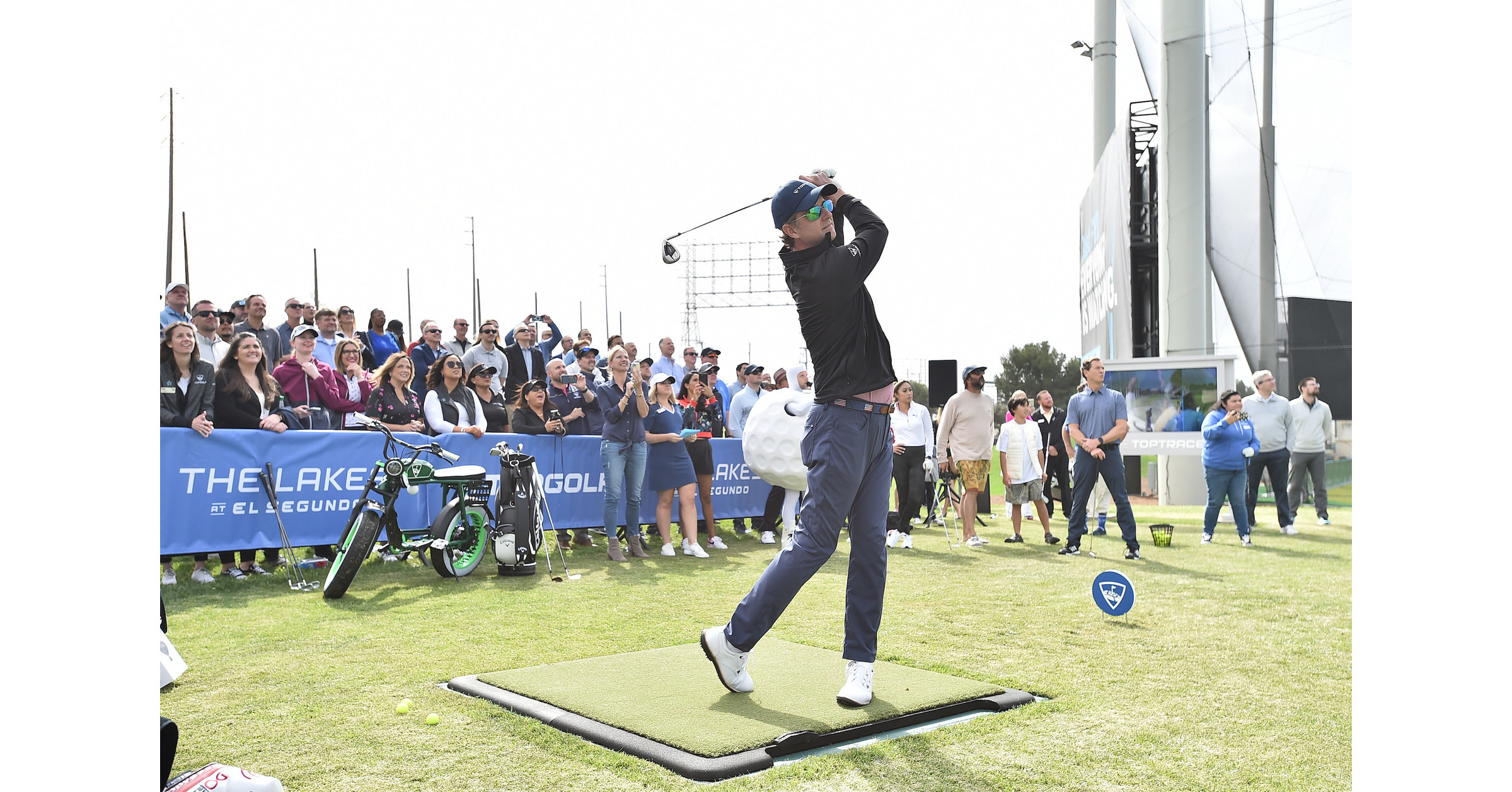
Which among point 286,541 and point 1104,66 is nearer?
point 286,541

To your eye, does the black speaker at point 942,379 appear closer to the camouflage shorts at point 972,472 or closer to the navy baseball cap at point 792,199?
the camouflage shorts at point 972,472

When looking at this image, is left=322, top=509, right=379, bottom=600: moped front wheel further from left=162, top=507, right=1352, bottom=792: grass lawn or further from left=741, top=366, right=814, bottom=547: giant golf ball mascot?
left=741, top=366, right=814, bottom=547: giant golf ball mascot

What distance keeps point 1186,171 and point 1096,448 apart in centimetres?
1326

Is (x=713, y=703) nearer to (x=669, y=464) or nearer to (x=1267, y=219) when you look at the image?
(x=669, y=464)

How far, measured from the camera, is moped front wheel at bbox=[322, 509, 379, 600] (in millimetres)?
7469

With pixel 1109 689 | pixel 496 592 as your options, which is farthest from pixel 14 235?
pixel 496 592

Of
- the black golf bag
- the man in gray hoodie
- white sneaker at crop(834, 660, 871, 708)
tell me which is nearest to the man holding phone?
the black golf bag

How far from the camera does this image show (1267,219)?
61.7 feet

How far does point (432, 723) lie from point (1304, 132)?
60.0 feet

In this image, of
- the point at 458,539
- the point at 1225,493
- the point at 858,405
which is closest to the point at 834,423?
the point at 858,405

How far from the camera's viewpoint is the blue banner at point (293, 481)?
26.4ft

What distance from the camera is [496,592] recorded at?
7.84 m

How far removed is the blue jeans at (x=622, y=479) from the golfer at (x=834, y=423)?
597 centimetres

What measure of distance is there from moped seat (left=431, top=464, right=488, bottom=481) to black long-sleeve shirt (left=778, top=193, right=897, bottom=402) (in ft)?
17.0
